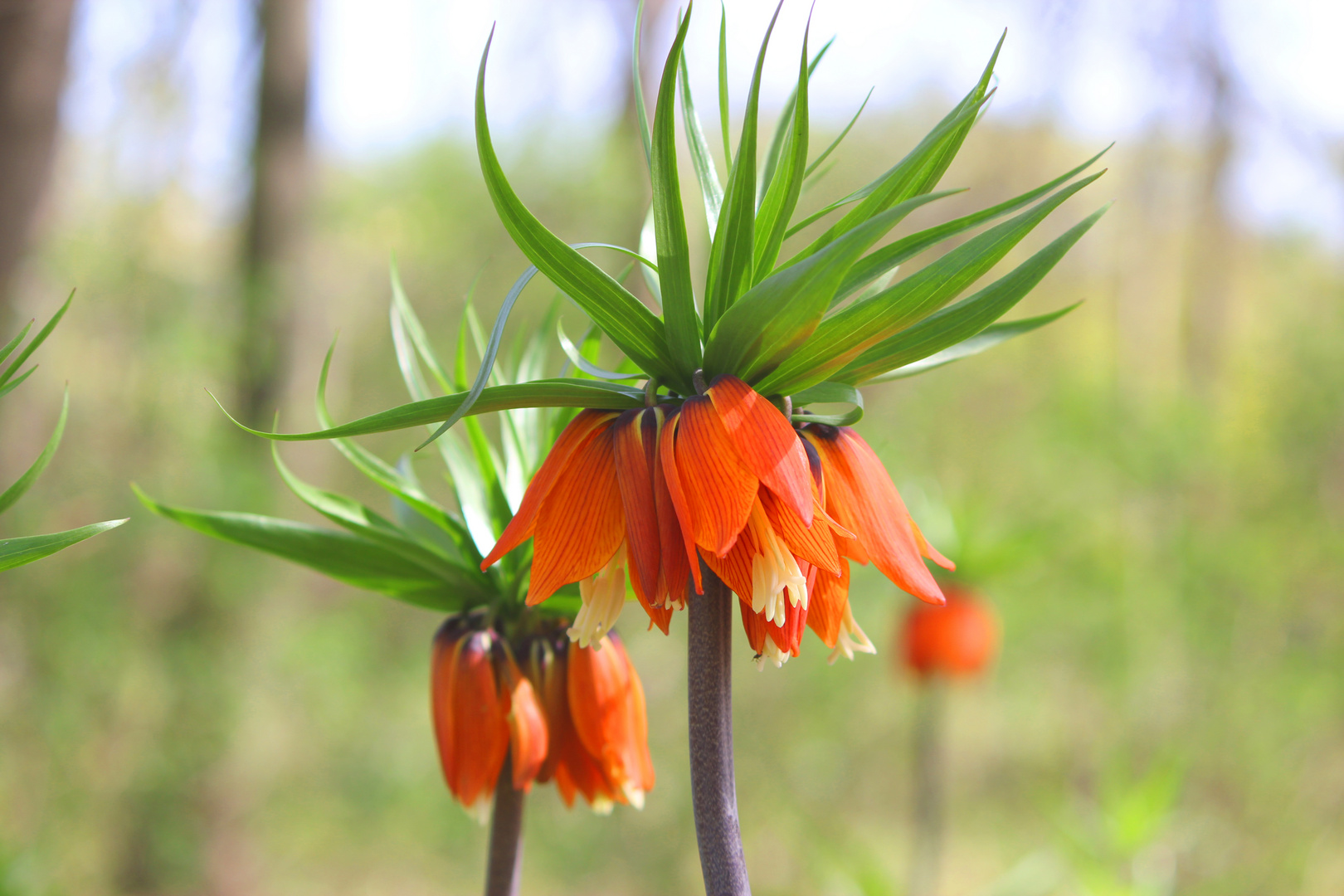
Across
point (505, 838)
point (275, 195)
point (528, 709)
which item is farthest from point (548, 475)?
point (275, 195)

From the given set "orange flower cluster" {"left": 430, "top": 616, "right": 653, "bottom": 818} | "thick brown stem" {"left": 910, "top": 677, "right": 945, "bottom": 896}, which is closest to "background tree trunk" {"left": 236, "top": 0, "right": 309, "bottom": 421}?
"thick brown stem" {"left": 910, "top": 677, "right": 945, "bottom": 896}

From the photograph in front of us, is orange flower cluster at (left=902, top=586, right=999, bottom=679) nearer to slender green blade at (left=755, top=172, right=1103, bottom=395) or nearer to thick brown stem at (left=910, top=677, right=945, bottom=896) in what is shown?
thick brown stem at (left=910, top=677, right=945, bottom=896)

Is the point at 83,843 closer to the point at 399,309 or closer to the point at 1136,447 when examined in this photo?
the point at 399,309

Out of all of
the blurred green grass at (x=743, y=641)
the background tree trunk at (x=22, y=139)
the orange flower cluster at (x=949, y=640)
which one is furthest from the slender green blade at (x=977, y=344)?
the background tree trunk at (x=22, y=139)

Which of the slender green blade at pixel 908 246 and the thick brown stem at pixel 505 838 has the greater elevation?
the slender green blade at pixel 908 246

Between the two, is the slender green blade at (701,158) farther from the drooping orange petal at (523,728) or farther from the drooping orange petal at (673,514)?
the drooping orange petal at (523,728)

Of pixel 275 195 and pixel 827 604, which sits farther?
pixel 275 195

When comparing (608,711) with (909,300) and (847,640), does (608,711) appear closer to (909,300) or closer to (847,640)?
(847,640)
